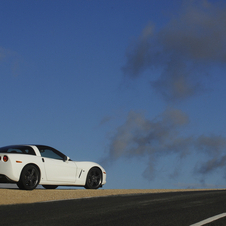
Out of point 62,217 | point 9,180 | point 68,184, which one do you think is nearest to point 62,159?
point 68,184

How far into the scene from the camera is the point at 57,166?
13.3m

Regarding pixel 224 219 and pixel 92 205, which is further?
pixel 92 205

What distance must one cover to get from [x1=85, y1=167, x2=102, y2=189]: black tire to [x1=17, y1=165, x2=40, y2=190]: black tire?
2280 millimetres

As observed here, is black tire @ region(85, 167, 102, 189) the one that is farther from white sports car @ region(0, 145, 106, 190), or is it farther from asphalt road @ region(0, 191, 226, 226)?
asphalt road @ region(0, 191, 226, 226)

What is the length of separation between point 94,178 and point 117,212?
7.07 metres

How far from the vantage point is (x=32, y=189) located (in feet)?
40.9

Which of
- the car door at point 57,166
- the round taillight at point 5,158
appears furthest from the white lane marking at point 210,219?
the round taillight at point 5,158

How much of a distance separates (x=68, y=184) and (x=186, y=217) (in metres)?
7.47

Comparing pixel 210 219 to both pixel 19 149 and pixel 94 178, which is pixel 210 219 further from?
pixel 94 178

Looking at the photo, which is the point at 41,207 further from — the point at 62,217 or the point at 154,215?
the point at 154,215

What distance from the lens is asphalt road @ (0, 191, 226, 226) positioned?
6.55m

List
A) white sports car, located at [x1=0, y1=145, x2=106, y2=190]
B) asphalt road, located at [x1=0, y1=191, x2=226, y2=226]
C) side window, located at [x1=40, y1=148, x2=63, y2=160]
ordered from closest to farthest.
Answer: asphalt road, located at [x1=0, y1=191, x2=226, y2=226], white sports car, located at [x1=0, y1=145, x2=106, y2=190], side window, located at [x1=40, y1=148, x2=63, y2=160]

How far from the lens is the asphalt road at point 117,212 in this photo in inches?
258

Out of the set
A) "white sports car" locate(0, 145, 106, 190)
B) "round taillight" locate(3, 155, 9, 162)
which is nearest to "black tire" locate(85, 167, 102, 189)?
"white sports car" locate(0, 145, 106, 190)
